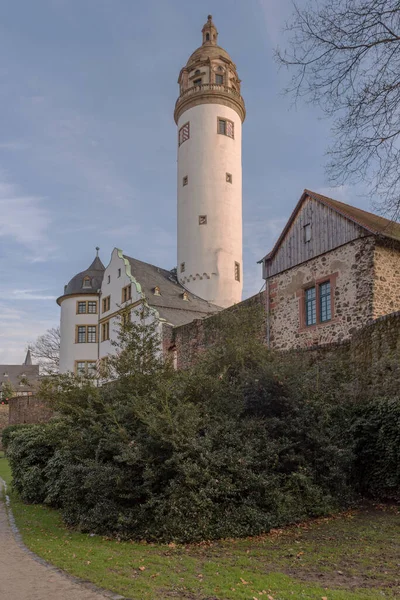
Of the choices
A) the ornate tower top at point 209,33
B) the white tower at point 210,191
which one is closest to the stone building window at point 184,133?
the white tower at point 210,191

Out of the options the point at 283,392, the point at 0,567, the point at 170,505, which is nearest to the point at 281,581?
the point at 170,505

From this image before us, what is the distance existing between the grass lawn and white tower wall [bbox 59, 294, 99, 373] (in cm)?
3328

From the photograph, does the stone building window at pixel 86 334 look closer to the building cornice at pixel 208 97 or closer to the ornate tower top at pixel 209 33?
the building cornice at pixel 208 97

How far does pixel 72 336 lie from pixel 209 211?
13.5m

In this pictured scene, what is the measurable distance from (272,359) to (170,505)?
14.4ft

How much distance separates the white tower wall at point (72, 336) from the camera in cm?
4325

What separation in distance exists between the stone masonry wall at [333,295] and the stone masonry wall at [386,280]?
177 mm

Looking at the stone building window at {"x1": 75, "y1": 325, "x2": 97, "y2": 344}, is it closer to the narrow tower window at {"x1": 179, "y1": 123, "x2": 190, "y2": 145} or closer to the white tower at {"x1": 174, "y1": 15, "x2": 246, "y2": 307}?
the white tower at {"x1": 174, "y1": 15, "x2": 246, "y2": 307}

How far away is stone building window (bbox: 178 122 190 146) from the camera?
43750mm

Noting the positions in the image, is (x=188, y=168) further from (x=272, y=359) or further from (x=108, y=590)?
(x=108, y=590)

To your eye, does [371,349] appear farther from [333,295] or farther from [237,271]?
[237,271]

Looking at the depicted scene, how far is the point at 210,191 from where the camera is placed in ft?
140

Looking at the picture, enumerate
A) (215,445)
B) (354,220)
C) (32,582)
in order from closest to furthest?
1. (32,582)
2. (215,445)
3. (354,220)

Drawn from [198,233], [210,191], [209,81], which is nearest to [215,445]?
[198,233]
